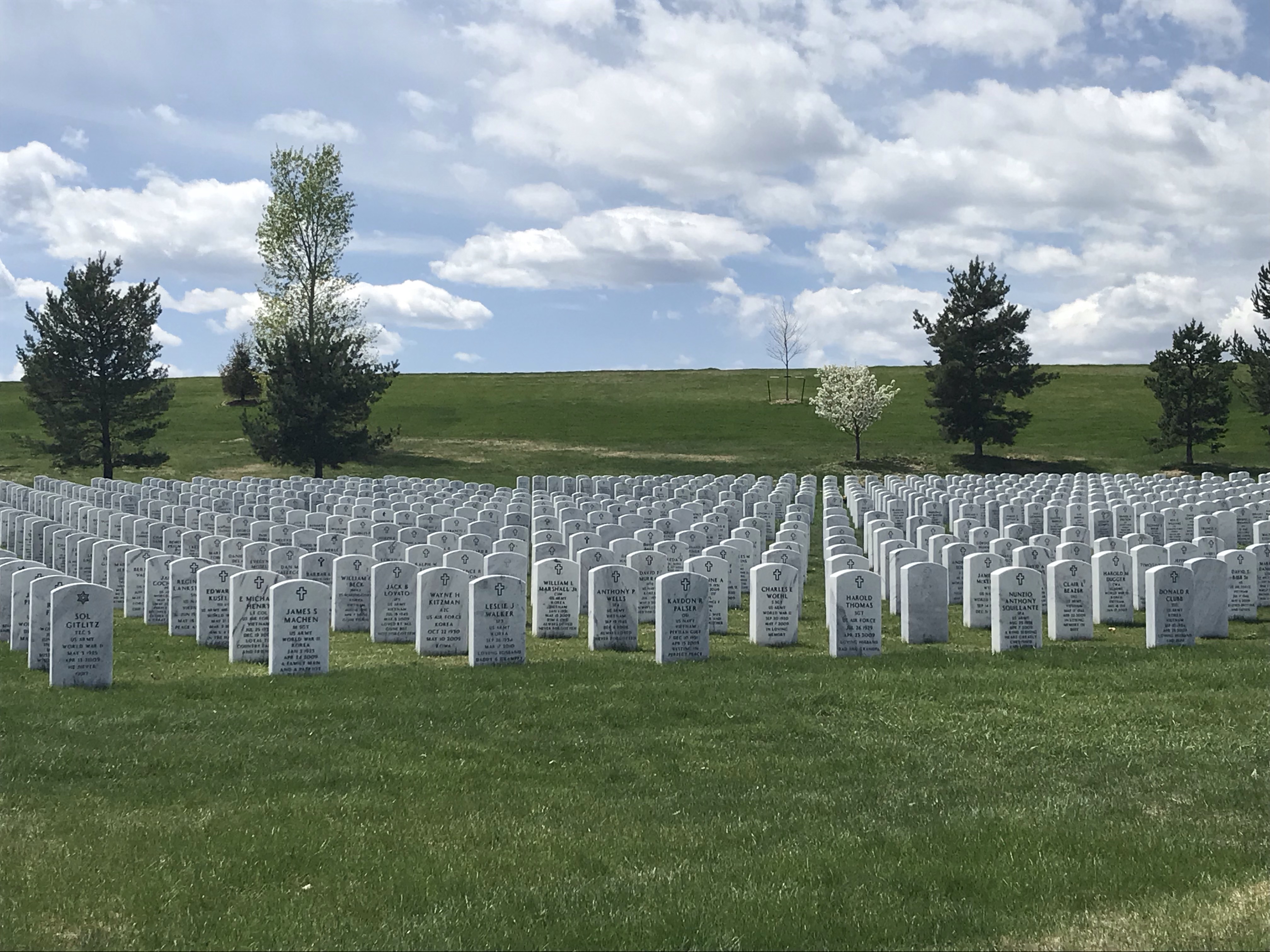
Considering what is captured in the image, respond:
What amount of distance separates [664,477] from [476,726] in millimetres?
28766

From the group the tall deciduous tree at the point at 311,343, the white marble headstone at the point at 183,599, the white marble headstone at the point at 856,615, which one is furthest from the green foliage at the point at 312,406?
the white marble headstone at the point at 856,615

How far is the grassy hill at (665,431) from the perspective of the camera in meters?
52.1

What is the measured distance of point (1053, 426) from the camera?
65812mm

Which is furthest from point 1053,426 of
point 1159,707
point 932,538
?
point 1159,707

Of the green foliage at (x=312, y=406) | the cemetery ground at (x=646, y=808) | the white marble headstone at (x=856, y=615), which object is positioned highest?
the green foliage at (x=312, y=406)

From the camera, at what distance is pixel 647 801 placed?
6.73 m

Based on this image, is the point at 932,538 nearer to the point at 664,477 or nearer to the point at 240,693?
the point at 240,693

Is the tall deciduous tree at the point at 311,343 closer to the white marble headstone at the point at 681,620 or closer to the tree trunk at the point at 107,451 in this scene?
the tree trunk at the point at 107,451

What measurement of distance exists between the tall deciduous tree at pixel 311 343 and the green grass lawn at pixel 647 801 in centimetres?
3098

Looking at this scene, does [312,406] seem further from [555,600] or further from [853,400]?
[555,600]

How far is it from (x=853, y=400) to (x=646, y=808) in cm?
4907

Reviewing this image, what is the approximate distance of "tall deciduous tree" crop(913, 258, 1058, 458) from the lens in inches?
1954

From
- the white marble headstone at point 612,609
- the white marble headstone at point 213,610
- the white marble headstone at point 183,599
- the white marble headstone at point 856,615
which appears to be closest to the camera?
the white marble headstone at point 856,615

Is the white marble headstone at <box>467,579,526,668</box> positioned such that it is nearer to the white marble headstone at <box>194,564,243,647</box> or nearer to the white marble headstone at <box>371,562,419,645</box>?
the white marble headstone at <box>371,562,419,645</box>
